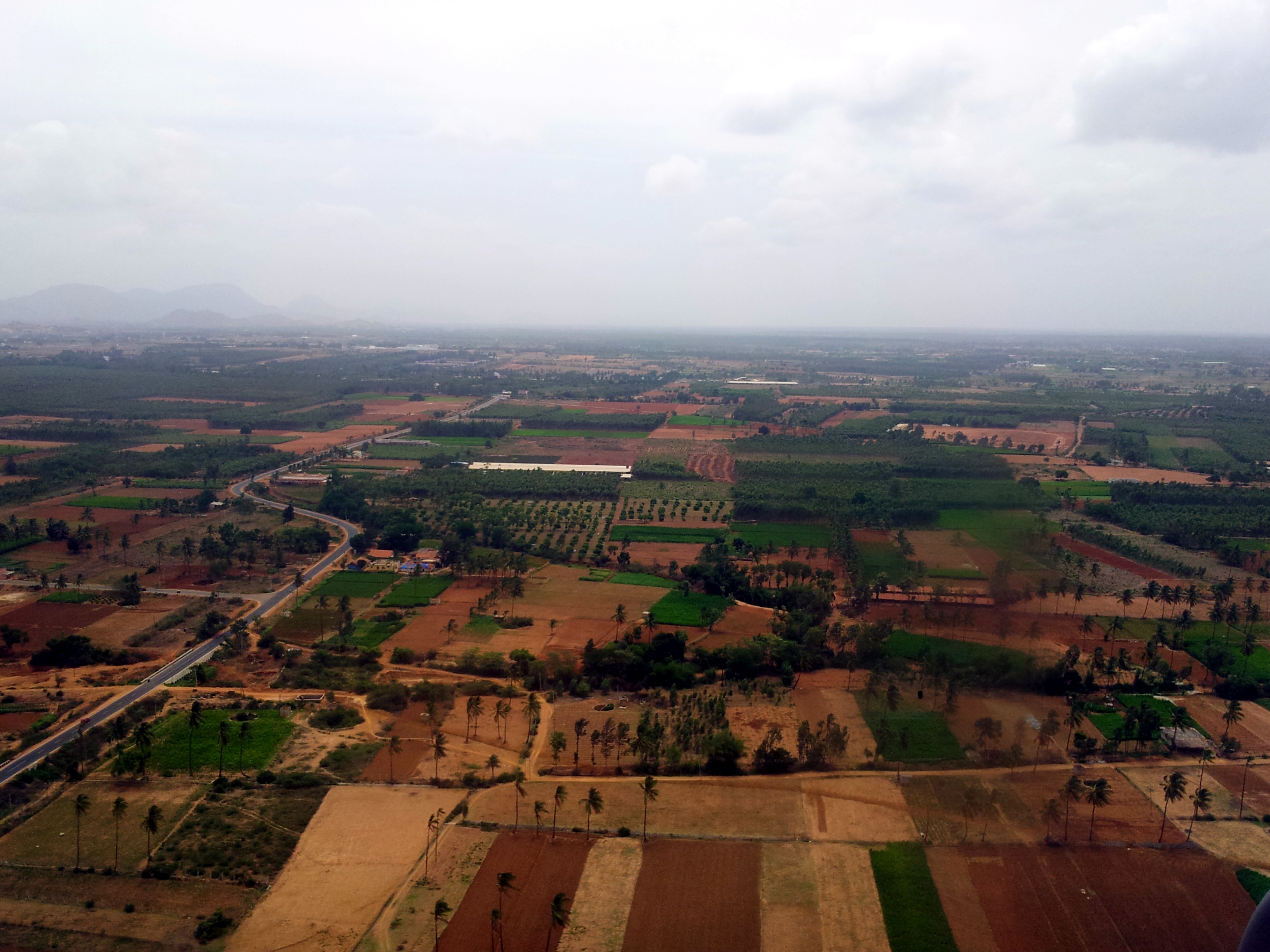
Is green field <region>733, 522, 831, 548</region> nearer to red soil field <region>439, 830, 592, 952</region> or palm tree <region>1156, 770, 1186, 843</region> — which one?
palm tree <region>1156, 770, 1186, 843</region>

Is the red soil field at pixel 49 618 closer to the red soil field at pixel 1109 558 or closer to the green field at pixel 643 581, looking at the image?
the green field at pixel 643 581

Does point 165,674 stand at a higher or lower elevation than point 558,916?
lower

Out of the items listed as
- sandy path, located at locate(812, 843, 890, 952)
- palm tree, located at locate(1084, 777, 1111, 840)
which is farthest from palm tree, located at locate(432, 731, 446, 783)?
palm tree, located at locate(1084, 777, 1111, 840)

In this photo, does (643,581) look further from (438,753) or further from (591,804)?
(591,804)

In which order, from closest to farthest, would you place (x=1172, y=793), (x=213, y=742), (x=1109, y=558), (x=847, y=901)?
(x=847, y=901) < (x=1172, y=793) < (x=213, y=742) < (x=1109, y=558)

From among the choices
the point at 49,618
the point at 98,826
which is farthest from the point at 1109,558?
the point at 49,618

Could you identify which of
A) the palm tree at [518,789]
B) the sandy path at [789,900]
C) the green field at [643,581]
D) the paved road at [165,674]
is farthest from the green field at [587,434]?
the sandy path at [789,900]
